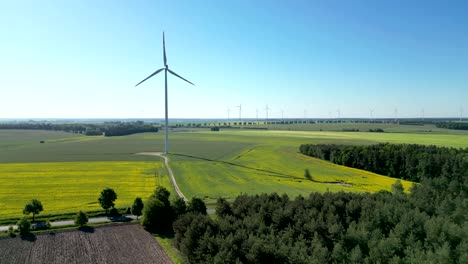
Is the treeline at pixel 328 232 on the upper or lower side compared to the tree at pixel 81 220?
upper

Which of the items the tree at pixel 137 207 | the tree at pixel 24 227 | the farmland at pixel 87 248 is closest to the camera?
the farmland at pixel 87 248

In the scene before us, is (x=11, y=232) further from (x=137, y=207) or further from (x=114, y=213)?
(x=137, y=207)

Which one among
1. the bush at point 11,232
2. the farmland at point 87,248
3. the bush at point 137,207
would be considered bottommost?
the farmland at point 87,248

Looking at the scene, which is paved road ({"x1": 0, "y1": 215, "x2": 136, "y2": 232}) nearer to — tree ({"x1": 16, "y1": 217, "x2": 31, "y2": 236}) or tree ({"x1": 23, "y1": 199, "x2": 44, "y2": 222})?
tree ({"x1": 23, "y1": 199, "x2": 44, "y2": 222})

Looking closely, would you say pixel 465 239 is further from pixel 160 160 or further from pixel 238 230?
pixel 160 160

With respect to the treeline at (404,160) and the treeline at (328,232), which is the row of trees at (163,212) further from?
the treeline at (404,160)

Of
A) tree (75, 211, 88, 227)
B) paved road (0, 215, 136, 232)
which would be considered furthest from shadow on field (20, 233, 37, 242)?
tree (75, 211, 88, 227)

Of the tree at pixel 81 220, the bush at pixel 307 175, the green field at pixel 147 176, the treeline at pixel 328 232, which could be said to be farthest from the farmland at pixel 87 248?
the bush at pixel 307 175

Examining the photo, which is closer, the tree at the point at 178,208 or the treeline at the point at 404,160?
the tree at the point at 178,208
